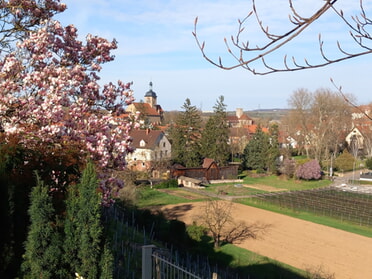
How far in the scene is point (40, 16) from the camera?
8398mm

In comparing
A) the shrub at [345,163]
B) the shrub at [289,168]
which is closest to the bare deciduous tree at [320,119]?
the shrub at [345,163]

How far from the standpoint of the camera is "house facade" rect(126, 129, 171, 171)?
140ft

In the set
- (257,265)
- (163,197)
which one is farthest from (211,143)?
(257,265)

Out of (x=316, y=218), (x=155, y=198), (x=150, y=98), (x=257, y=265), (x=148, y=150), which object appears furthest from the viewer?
(x=150, y=98)

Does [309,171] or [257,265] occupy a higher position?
[309,171]

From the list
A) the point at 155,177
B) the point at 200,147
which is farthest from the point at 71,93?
the point at 200,147

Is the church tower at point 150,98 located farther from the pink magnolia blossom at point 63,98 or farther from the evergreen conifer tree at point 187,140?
the pink magnolia blossom at point 63,98

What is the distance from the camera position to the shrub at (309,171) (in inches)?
1842

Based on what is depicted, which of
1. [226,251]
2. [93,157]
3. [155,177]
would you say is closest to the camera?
[93,157]

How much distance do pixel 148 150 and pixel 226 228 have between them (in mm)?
20745

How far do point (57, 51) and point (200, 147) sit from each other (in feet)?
136

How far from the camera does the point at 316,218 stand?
97.6 ft

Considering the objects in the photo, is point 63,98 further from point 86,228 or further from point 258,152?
point 258,152

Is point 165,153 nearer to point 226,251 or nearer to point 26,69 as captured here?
point 226,251
